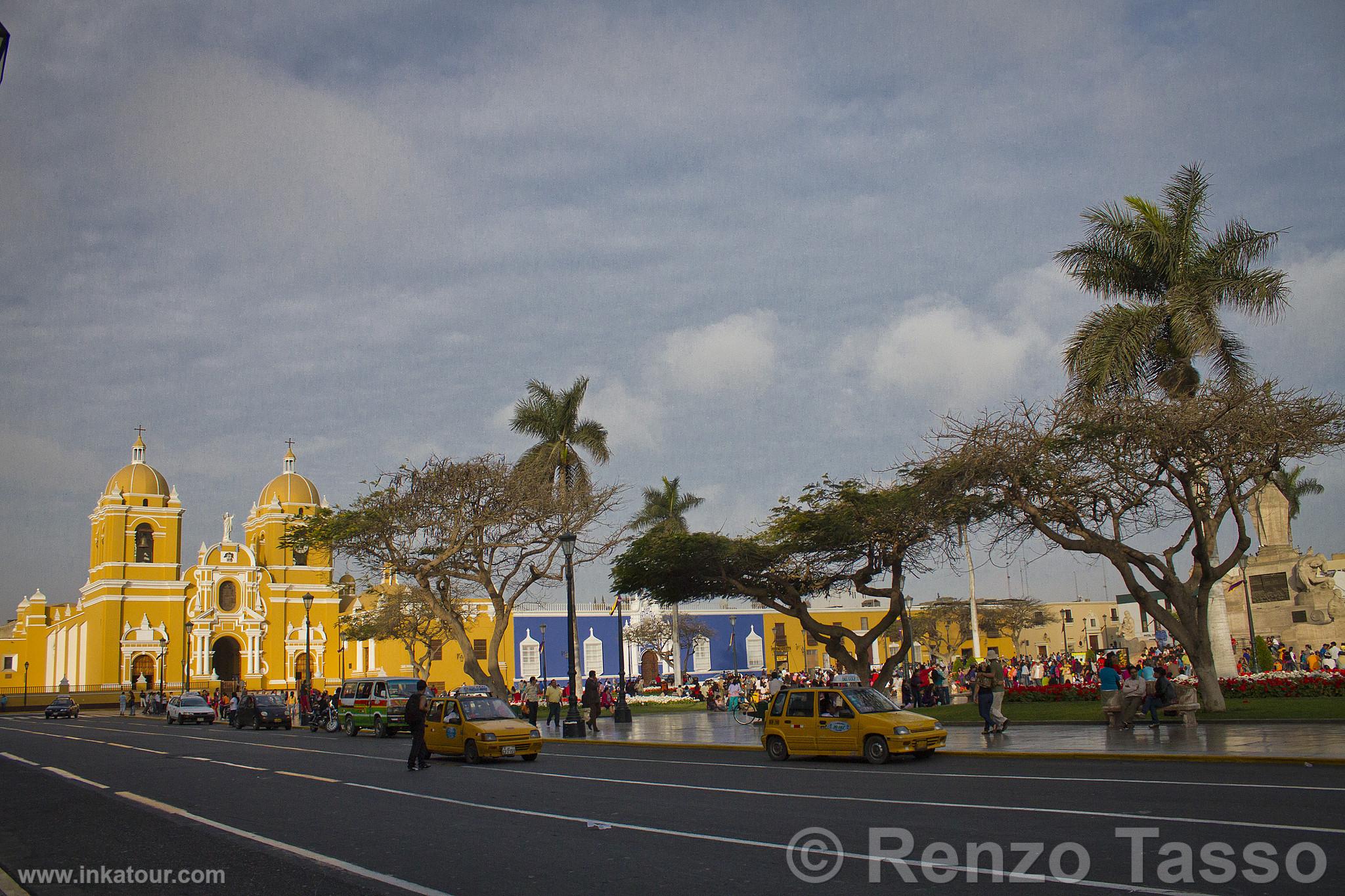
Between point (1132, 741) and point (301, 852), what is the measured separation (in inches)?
549

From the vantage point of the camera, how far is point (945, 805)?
11.0 m

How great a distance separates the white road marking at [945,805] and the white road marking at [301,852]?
5.44 metres

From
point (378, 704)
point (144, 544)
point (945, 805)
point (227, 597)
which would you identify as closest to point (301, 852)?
point (945, 805)

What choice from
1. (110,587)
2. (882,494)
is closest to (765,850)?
(882,494)

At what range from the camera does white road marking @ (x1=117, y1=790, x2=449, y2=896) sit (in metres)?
7.72

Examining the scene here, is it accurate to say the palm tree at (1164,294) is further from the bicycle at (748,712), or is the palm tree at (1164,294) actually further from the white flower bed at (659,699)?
the white flower bed at (659,699)

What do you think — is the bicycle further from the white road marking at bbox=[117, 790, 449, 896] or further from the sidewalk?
the white road marking at bbox=[117, 790, 449, 896]

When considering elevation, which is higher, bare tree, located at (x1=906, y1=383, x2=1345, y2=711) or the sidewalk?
bare tree, located at (x1=906, y1=383, x2=1345, y2=711)

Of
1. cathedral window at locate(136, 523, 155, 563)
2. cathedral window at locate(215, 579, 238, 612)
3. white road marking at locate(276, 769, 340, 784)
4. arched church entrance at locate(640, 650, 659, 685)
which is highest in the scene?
cathedral window at locate(136, 523, 155, 563)

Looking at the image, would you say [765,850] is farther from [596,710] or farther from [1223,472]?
[596,710]

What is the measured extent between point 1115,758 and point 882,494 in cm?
1628

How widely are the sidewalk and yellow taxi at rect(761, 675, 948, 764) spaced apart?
3.75 ft

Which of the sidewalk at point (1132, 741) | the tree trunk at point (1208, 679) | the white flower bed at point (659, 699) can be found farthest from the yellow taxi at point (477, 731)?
the white flower bed at point (659, 699)

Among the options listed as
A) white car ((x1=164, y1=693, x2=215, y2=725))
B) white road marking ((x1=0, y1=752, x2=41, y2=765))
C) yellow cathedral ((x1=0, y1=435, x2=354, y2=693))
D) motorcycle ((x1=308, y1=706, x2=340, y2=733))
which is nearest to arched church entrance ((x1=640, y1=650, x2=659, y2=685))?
yellow cathedral ((x1=0, y1=435, x2=354, y2=693))
